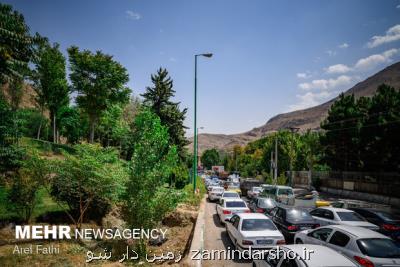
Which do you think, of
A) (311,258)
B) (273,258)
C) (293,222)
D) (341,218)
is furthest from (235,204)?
(311,258)

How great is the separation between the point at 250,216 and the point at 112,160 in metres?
7.19

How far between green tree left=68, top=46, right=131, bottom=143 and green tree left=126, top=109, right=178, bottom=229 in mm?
28592

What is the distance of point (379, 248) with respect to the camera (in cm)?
748

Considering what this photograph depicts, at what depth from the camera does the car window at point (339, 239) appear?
8.18 m

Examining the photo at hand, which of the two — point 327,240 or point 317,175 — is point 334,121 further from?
point 327,240

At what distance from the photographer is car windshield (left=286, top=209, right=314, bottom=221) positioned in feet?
41.5

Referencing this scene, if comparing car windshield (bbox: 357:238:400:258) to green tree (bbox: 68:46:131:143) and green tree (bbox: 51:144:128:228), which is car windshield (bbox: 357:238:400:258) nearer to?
green tree (bbox: 51:144:128:228)

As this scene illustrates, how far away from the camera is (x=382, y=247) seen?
750 centimetres

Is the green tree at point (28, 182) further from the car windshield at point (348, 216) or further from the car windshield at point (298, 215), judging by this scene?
the car windshield at point (348, 216)

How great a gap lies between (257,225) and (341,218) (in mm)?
4285

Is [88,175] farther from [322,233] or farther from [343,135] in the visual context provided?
[343,135]

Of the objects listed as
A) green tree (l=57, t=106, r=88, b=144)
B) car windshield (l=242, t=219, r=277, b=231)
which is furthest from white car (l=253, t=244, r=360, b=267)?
green tree (l=57, t=106, r=88, b=144)

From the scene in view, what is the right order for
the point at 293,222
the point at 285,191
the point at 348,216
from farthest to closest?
1. the point at 285,191
2. the point at 348,216
3. the point at 293,222

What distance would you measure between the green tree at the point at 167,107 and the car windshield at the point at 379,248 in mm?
29623
